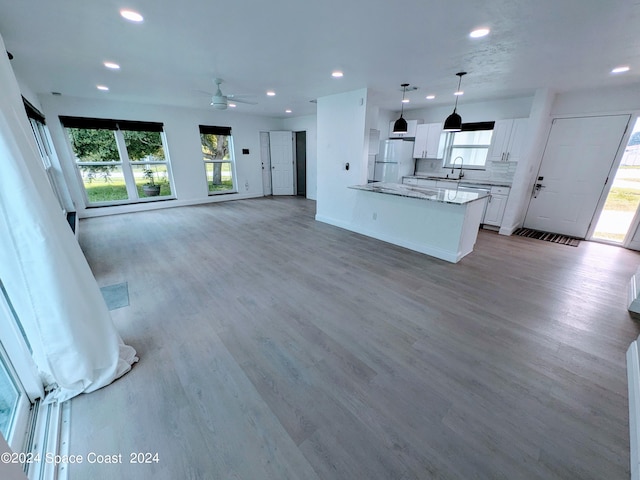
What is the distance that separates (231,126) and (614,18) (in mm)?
7455

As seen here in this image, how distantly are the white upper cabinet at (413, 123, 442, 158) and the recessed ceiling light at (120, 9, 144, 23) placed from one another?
5.68 meters

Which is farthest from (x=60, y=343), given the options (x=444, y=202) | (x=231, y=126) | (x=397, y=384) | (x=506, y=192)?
(x=231, y=126)

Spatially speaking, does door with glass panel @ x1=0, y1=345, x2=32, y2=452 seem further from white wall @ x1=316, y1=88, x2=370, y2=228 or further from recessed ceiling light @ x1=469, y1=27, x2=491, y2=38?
white wall @ x1=316, y1=88, x2=370, y2=228

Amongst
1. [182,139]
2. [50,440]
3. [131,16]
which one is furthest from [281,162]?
[50,440]

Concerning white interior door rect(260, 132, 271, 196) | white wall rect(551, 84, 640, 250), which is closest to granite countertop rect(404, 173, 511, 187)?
white wall rect(551, 84, 640, 250)

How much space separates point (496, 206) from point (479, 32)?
368 cm

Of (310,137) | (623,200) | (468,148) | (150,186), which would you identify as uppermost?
(310,137)

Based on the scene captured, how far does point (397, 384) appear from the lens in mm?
1702

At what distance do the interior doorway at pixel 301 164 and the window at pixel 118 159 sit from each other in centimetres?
389

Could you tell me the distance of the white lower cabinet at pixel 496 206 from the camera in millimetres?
4906

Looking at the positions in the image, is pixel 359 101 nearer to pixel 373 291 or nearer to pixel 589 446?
pixel 373 291

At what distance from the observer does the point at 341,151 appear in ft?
15.8

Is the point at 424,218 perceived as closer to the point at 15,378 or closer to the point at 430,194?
the point at 430,194

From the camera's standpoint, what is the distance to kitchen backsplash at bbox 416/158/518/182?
5.14m
